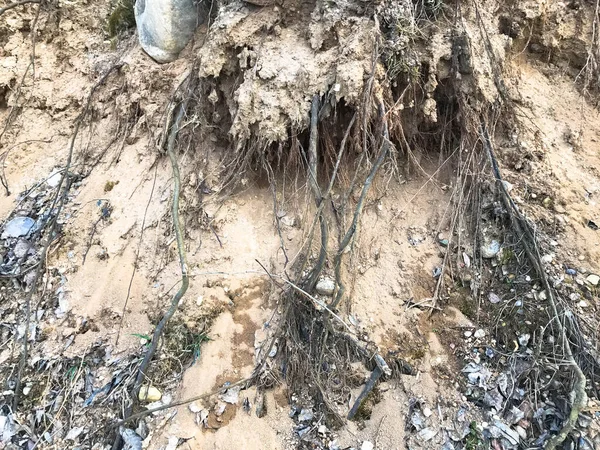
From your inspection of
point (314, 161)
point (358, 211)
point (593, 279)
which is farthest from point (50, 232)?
point (593, 279)

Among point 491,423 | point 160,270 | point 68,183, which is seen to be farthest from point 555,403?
point 68,183

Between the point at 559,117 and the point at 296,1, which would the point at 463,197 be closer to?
the point at 559,117

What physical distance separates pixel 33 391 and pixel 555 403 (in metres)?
2.78

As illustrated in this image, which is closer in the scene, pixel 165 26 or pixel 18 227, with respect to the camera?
pixel 165 26

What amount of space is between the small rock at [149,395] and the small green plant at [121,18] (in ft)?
9.83

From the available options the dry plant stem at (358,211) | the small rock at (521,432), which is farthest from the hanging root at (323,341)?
the small rock at (521,432)

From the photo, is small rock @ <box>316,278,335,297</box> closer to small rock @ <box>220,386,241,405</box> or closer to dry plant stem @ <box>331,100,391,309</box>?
dry plant stem @ <box>331,100,391,309</box>

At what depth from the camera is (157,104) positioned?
3.07 metres

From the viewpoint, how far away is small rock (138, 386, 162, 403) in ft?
7.29

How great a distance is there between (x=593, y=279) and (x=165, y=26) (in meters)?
3.16

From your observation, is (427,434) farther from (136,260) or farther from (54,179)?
(54,179)

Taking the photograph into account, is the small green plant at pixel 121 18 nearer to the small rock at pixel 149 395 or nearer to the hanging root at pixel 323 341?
the hanging root at pixel 323 341

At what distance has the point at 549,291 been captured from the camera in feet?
7.08

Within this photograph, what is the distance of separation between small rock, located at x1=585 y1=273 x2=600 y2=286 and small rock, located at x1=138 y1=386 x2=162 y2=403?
2364 millimetres
